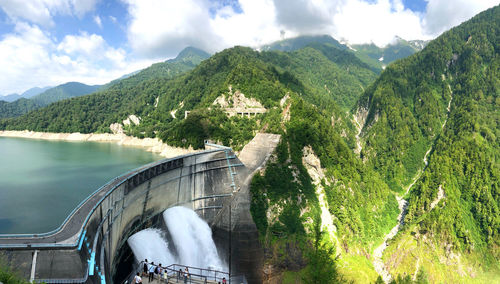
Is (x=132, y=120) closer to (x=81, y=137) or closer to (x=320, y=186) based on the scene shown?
(x=81, y=137)

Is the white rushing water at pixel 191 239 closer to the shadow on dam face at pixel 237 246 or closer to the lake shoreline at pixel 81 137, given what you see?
the shadow on dam face at pixel 237 246

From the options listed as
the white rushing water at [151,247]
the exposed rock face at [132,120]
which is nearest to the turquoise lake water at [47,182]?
the white rushing water at [151,247]

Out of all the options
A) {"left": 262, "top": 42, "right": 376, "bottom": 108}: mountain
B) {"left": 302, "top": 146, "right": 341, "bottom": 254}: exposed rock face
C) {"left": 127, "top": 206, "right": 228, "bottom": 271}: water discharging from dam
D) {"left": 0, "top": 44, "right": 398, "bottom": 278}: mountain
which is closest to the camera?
{"left": 127, "top": 206, "right": 228, "bottom": 271}: water discharging from dam

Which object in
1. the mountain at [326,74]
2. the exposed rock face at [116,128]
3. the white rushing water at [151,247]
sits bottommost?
the white rushing water at [151,247]

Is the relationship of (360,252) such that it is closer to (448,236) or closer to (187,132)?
(448,236)

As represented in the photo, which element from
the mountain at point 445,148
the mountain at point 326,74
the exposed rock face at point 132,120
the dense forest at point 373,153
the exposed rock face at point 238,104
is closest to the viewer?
the dense forest at point 373,153

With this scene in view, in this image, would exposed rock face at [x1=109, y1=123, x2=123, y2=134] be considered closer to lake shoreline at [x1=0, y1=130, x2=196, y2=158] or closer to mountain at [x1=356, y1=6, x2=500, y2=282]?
lake shoreline at [x1=0, y1=130, x2=196, y2=158]

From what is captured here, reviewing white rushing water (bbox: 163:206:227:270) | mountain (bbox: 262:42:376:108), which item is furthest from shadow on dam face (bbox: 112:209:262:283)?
mountain (bbox: 262:42:376:108)
